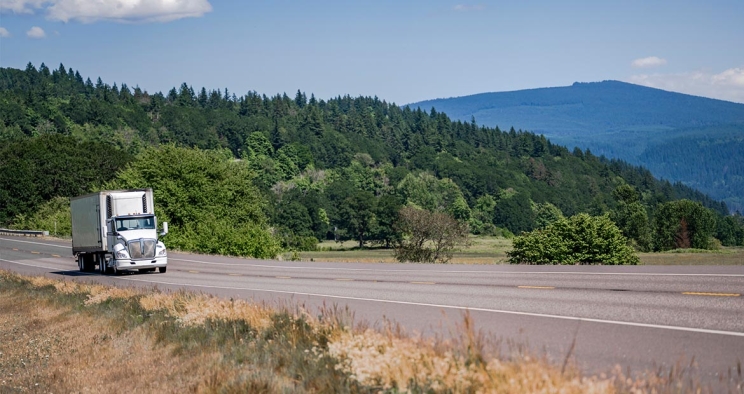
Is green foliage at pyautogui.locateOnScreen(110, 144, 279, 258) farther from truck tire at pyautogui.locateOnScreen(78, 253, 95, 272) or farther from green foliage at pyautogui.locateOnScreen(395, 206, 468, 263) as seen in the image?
truck tire at pyautogui.locateOnScreen(78, 253, 95, 272)

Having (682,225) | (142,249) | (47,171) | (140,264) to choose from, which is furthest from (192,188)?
(682,225)

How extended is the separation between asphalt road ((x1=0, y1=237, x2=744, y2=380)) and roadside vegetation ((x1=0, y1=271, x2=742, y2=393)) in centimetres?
89

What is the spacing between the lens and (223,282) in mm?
31547

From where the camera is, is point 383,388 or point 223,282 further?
point 223,282

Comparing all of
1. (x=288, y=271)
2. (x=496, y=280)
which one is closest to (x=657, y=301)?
(x=496, y=280)

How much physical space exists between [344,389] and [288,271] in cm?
2652

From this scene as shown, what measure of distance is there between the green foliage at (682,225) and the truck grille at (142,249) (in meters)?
133

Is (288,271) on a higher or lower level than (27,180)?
lower

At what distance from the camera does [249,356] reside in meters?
13.3

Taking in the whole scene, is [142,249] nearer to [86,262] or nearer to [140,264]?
[140,264]

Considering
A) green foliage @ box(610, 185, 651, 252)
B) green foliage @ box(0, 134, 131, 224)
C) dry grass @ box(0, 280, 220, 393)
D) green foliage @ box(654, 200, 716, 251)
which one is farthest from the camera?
green foliage @ box(654, 200, 716, 251)

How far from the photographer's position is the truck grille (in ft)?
125

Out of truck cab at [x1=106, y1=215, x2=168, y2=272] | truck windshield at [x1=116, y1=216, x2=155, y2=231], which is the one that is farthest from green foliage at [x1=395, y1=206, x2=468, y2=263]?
truck windshield at [x1=116, y1=216, x2=155, y2=231]

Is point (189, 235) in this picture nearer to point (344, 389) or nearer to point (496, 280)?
point (496, 280)
